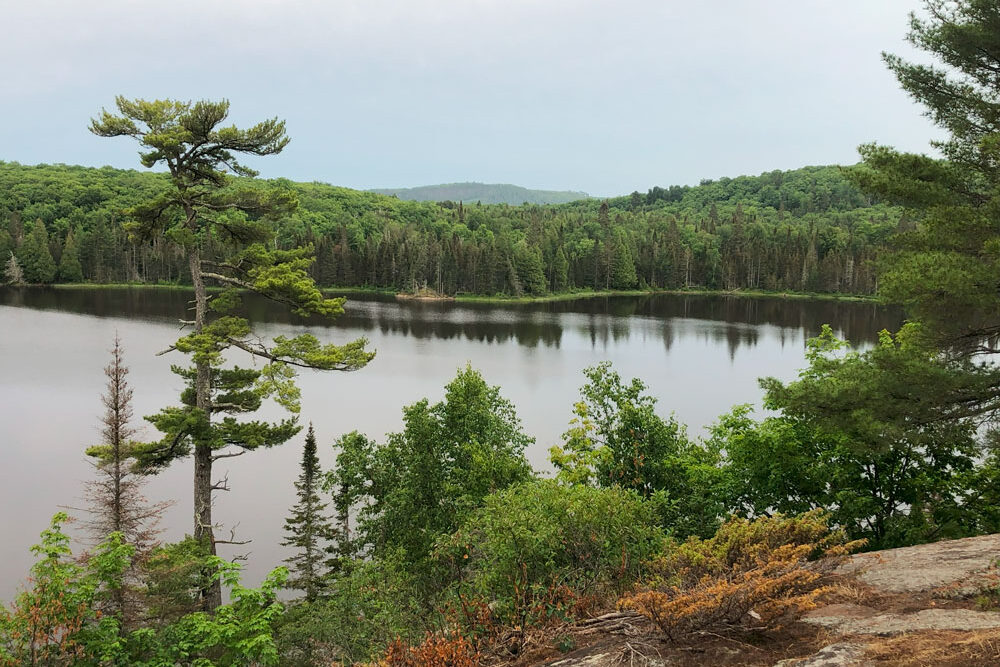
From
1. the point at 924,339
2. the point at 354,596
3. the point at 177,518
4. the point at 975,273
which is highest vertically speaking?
the point at 975,273

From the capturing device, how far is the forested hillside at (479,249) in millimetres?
92062

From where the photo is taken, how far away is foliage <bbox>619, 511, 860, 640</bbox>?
192 inches

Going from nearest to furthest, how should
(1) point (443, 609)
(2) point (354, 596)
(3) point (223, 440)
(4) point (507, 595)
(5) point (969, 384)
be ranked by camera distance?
(4) point (507, 595) → (1) point (443, 609) → (5) point (969, 384) → (2) point (354, 596) → (3) point (223, 440)

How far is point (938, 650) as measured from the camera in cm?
421

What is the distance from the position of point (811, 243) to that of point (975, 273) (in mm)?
100626

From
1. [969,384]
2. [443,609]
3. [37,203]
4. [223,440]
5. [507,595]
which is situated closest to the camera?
[507,595]

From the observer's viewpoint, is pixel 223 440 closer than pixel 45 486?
Yes

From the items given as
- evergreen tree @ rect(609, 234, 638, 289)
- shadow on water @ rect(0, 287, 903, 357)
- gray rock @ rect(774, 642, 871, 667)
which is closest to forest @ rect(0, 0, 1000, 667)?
gray rock @ rect(774, 642, 871, 667)

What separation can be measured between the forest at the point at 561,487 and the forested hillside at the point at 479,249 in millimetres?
71766

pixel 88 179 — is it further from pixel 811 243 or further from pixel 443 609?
pixel 443 609

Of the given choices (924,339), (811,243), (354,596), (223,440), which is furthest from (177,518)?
(811,243)

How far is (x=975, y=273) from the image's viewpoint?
788cm

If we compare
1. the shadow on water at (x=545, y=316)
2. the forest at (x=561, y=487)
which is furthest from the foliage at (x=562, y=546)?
the shadow on water at (x=545, y=316)

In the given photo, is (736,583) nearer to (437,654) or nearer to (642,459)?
(437,654)
